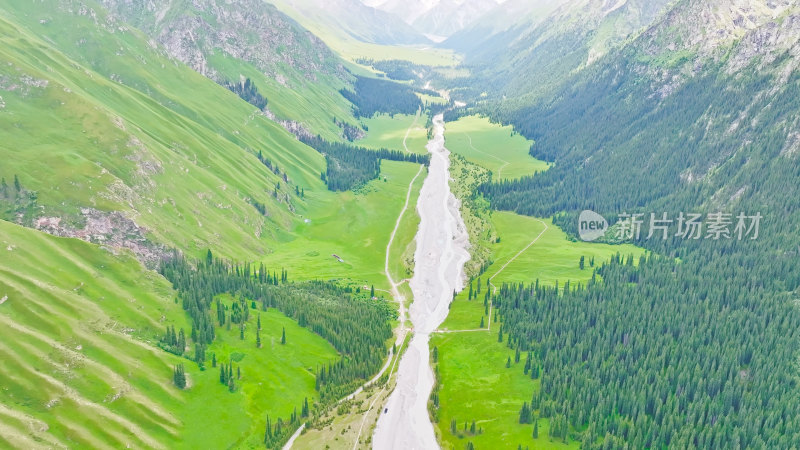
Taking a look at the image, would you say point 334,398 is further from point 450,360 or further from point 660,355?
point 660,355

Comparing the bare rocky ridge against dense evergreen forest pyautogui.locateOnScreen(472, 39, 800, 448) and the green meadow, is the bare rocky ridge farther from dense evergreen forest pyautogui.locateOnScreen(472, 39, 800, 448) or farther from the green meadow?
dense evergreen forest pyautogui.locateOnScreen(472, 39, 800, 448)

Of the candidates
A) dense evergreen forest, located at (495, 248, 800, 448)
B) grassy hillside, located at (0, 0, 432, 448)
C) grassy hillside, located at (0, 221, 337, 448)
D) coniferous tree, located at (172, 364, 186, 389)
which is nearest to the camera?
grassy hillside, located at (0, 221, 337, 448)

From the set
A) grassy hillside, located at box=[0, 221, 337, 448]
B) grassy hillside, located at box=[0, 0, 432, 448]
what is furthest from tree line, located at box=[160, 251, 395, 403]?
grassy hillside, located at box=[0, 221, 337, 448]

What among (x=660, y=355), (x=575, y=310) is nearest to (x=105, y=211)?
(x=575, y=310)

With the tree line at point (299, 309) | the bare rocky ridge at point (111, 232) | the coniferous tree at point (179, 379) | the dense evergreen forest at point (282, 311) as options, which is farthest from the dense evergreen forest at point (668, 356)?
the bare rocky ridge at point (111, 232)

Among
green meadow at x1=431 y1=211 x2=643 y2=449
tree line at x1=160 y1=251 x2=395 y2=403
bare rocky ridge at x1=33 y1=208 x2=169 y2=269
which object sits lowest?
green meadow at x1=431 y1=211 x2=643 y2=449

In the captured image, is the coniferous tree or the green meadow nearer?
the coniferous tree

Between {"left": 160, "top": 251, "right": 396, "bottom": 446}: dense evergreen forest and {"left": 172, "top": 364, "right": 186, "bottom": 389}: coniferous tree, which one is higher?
{"left": 160, "top": 251, "right": 396, "bottom": 446}: dense evergreen forest

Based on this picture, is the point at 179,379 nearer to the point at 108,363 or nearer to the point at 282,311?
the point at 108,363
